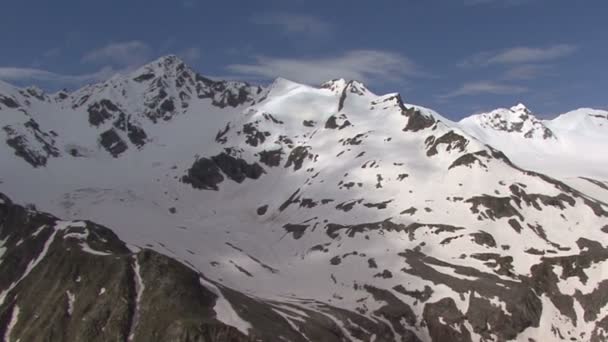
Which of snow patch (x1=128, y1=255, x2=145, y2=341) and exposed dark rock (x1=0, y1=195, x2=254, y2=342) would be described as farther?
snow patch (x1=128, y1=255, x2=145, y2=341)

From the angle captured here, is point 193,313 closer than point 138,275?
Yes

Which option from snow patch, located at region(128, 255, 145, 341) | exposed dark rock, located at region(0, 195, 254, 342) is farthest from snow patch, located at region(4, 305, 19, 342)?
snow patch, located at region(128, 255, 145, 341)

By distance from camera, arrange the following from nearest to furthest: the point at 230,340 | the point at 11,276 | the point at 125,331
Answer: the point at 230,340, the point at 125,331, the point at 11,276

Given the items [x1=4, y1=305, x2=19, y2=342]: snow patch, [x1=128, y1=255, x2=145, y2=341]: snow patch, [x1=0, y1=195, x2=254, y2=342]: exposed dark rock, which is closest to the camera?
[x1=0, y1=195, x2=254, y2=342]: exposed dark rock

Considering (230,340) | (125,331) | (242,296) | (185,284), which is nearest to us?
(230,340)

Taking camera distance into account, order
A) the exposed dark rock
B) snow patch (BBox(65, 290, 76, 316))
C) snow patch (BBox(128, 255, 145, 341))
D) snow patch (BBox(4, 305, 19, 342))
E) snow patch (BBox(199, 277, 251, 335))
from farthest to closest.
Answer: snow patch (BBox(4, 305, 19, 342)) → snow patch (BBox(65, 290, 76, 316)) → snow patch (BBox(128, 255, 145, 341)) → the exposed dark rock → snow patch (BBox(199, 277, 251, 335))

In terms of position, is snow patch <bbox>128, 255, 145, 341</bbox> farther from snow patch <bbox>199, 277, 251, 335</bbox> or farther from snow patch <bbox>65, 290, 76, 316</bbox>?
snow patch <bbox>199, 277, 251, 335</bbox>

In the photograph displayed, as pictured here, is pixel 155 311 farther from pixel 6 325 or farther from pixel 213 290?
pixel 6 325

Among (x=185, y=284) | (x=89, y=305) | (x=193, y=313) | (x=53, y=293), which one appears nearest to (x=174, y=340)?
(x=193, y=313)

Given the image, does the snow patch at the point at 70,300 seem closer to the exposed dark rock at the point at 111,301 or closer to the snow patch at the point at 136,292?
the exposed dark rock at the point at 111,301

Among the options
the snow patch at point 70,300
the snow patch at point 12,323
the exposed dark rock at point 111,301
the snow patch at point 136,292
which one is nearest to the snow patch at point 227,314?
the exposed dark rock at point 111,301

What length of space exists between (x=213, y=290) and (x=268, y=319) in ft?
57.5

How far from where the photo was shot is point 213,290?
177000mm

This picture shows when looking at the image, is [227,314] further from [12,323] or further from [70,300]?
[12,323]
